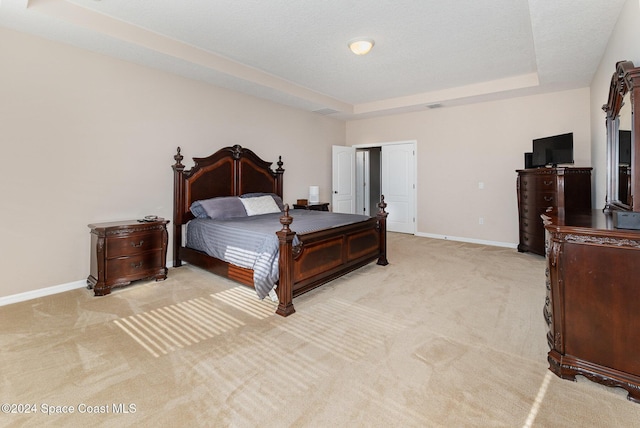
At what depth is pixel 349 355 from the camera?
2.13 meters

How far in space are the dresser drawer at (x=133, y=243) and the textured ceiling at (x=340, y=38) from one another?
81.4 inches

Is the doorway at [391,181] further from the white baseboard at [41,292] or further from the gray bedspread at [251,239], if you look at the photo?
the white baseboard at [41,292]

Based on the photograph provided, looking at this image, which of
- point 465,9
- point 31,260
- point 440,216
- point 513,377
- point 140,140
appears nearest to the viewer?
point 513,377

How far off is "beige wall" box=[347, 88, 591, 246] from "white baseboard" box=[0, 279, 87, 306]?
5821 mm

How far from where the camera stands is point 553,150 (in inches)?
176

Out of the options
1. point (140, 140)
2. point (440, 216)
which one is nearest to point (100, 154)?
point (140, 140)

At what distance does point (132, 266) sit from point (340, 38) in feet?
11.5

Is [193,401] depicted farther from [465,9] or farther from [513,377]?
[465,9]

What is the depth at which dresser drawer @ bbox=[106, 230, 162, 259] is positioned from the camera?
330 centimetres

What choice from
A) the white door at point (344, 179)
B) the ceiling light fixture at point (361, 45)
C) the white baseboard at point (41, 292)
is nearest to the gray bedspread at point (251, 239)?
the white baseboard at point (41, 292)

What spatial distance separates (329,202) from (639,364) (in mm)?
5708

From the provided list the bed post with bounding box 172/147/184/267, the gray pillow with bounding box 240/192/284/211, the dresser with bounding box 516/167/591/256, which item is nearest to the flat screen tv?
the dresser with bounding box 516/167/591/256

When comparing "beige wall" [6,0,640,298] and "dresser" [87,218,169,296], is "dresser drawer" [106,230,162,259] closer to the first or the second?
"dresser" [87,218,169,296]

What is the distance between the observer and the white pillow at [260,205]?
4.53 meters
